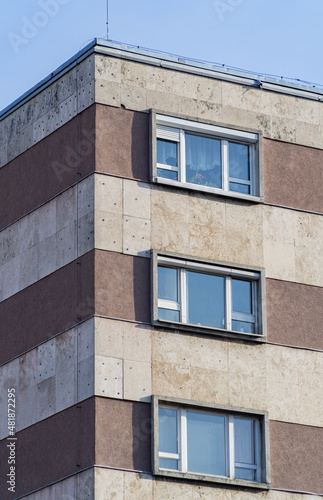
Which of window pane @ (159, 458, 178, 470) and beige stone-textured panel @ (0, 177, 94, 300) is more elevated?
beige stone-textured panel @ (0, 177, 94, 300)

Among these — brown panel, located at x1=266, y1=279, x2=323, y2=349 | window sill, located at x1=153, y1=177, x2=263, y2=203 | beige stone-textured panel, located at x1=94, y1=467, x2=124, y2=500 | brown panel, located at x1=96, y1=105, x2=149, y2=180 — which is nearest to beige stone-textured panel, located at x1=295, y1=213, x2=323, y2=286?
brown panel, located at x1=266, y1=279, x2=323, y2=349

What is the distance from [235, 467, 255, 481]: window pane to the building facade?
0.22 feet

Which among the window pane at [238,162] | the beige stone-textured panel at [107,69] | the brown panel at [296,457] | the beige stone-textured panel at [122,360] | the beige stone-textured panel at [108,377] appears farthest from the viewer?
the window pane at [238,162]

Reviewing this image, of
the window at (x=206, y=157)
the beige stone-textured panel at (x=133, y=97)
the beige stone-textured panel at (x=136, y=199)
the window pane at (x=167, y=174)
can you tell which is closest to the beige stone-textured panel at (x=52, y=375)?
the beige stone-textured panel at (x=136, y=199)

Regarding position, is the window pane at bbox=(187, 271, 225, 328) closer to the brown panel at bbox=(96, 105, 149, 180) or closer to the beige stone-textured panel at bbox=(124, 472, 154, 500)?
the brown panel at bbox=(96, 105, 149, 180)

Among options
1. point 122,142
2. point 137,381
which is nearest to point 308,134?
point 122,142

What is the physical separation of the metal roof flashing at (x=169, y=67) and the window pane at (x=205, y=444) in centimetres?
968

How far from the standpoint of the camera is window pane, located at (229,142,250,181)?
3947 centimetres

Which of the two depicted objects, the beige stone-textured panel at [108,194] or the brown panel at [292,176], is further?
the brown panel at [292,176]

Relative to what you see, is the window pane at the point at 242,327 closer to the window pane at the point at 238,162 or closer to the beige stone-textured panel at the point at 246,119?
the window pane at the point at 238,162

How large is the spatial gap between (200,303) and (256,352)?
198cm

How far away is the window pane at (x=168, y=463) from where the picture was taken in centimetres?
3569

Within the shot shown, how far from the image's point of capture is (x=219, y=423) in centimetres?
3691

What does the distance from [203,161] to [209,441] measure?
7776mm
